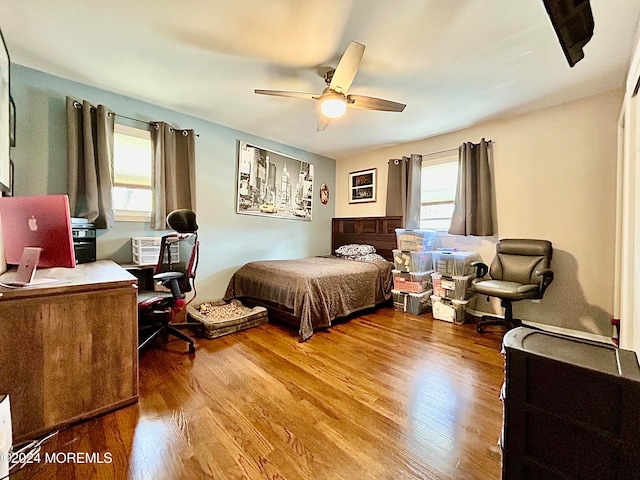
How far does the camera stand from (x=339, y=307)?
318 centimetres

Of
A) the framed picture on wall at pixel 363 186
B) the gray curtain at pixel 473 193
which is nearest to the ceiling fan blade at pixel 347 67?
the gray curtain at pixel 473 193

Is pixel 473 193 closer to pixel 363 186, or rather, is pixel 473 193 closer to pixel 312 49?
pixel 363 186

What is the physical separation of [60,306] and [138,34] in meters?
1.90

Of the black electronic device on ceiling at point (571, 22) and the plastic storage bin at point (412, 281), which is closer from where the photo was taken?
the black electronic device on ceiling at point (571, 22)

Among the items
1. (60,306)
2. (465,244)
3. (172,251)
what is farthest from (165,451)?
(465,244)

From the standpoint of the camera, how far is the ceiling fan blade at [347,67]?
6.00 feet

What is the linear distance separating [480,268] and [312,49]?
9.58ft

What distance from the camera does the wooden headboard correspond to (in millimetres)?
4379

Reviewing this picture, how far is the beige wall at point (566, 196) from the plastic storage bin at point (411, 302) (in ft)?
A: 3.13

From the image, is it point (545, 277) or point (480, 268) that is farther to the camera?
point (480, 268)

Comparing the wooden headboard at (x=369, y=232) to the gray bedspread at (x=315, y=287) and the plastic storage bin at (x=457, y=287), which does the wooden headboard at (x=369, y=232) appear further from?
the plastic storage bin at (x=457, y=287)

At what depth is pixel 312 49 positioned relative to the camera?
204 cm

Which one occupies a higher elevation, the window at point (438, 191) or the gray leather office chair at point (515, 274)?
the window at point (438, 191)

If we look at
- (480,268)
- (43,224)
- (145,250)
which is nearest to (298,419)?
(43,224)
